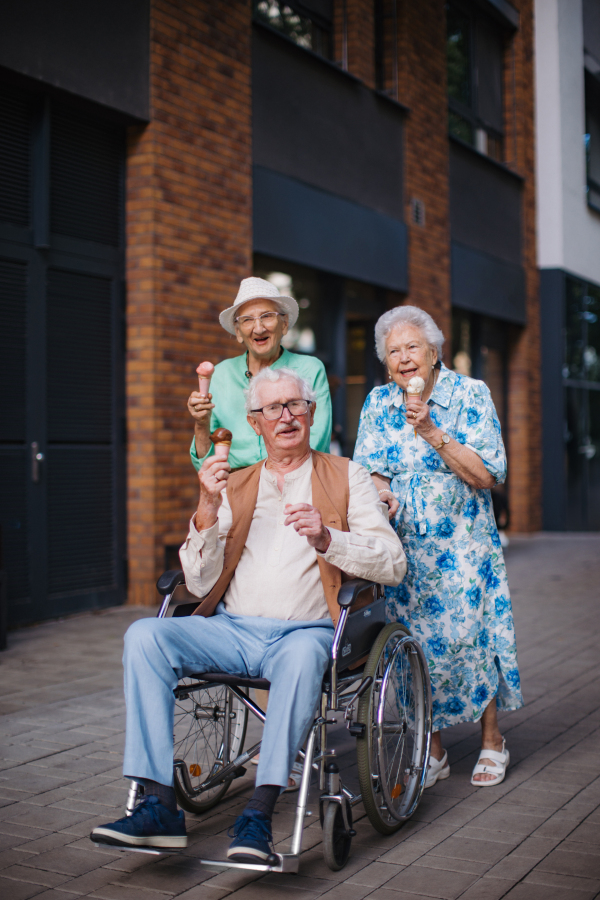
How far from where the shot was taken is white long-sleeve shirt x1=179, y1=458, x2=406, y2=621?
323 centimetres

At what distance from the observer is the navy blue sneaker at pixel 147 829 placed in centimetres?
280

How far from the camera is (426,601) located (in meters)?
3.88

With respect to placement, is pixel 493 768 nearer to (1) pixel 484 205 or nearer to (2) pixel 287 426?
(2) pixel 287 426

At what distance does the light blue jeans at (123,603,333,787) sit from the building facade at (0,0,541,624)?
3.78m

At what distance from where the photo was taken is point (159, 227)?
7445 mm

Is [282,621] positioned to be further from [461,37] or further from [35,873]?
[461,37]

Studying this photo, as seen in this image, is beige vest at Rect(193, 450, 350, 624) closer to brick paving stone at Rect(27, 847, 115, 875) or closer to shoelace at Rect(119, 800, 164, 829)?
shoelace at Rect(119, 800, 164, 829)

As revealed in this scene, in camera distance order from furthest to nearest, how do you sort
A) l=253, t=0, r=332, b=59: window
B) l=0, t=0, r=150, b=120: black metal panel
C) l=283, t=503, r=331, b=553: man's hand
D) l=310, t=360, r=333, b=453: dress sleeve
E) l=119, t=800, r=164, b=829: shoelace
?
l=253, t=0, r=332, b=59: window < l=0, t=0, r=150, b=120: black metal panel < l=310, t=360, r=333, b=453: dress sleeve < l=283, t=503, r=331, b=553: man's hand < l=119, t=800, r=164, b=829: shoelace

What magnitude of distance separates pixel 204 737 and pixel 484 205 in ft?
36.3

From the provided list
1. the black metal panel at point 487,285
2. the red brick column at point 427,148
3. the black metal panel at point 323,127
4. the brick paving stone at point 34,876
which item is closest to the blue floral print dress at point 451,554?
the brick paving stone at point 34,876

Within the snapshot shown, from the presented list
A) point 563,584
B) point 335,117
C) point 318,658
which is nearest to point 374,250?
point 335,117

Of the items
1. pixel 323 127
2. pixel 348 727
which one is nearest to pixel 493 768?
pixel 348 727

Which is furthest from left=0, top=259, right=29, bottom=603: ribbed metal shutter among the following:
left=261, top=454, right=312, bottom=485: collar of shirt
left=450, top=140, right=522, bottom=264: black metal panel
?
left=450, top=140, right=522, bottom=264: black metal panel

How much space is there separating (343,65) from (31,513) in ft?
19.9
